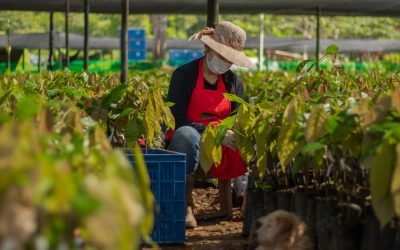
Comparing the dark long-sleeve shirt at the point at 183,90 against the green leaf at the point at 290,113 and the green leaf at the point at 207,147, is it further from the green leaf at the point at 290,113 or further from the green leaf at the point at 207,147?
the green leaf at the point at 290,113

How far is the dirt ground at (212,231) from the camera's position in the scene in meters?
6.50

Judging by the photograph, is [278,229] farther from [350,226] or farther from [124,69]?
[124,69]

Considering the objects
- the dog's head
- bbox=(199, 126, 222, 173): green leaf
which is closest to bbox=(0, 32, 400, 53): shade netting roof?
bbox=(199, 126, 222, 173): green leaf

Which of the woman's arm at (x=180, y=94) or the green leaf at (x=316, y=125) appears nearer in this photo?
the green leaf at (x=316, y=125)

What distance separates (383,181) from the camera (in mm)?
4508

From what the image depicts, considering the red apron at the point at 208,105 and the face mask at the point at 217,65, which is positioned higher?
the face mask at the point at 217,65

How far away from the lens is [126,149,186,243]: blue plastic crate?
6234mm

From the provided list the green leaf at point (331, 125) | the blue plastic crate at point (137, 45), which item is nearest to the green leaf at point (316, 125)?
the green leaf at point (331, 125)

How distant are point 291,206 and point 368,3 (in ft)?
62.9

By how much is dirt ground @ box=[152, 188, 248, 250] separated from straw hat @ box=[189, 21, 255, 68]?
3.61 ft

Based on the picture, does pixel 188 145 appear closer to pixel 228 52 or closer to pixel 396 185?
pixel 228 52

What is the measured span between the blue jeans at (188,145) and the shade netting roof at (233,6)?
16755 mm

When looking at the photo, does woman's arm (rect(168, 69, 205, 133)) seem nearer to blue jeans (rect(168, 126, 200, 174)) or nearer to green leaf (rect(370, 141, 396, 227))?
blue jeans (rect(168, 126, 200, 174))

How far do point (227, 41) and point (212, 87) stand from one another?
0.34m
